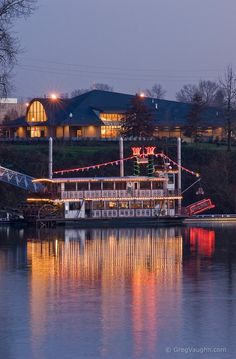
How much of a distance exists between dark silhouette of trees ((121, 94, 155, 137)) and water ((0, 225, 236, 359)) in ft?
119

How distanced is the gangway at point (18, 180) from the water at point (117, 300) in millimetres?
14943

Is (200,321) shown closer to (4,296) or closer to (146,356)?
(146,356)

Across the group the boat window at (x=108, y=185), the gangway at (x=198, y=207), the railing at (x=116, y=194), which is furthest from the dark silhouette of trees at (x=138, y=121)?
the boat window at (x=108, y=185)

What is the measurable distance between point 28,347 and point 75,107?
7034 centimetres

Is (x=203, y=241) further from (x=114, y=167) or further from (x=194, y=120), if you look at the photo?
(x=194, y=120)

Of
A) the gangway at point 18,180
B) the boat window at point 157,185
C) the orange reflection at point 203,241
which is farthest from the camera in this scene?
the gangway at point 18,180

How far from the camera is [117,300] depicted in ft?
82.4

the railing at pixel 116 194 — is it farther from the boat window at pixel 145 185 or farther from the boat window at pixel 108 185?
the boat window at pixel 145 185

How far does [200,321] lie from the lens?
22125 mm

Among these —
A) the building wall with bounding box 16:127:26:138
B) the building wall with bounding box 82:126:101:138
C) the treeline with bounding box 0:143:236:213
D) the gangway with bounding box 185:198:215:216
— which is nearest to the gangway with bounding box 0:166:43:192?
the treeline with bounding box 0:143:236:213

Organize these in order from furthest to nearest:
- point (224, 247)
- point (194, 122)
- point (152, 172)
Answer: point (194, 122) < point (152, 172) < point (224, 247)

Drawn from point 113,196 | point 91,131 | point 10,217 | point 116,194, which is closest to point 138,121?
point 91,131

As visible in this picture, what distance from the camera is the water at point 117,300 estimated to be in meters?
19.8

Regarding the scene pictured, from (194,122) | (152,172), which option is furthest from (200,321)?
(194,122)
